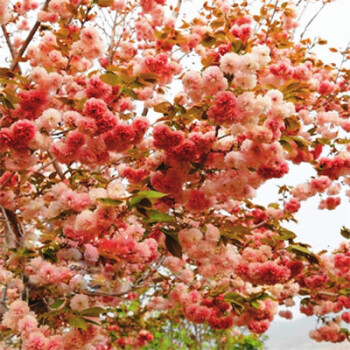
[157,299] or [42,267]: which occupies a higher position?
[157,299]

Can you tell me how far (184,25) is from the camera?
8.46 ft

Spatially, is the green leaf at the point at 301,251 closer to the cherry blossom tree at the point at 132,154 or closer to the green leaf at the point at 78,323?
the cherry blossom tree at the point at 132,154

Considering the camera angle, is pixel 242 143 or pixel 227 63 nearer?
pixel 227 63

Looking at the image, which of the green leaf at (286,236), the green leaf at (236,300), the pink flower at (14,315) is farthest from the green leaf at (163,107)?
the green leaf at (236,300)

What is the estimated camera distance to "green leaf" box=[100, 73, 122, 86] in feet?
6.61

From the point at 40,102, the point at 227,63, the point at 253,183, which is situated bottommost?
the point at 253,183

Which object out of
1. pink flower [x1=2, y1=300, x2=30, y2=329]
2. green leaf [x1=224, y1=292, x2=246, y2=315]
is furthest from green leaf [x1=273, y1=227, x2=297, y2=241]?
pink flower [x1=2, y1=300, x2=30, y2=329]

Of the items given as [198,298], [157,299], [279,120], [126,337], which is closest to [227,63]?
[279,120]

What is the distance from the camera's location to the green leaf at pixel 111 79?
79.3 inches

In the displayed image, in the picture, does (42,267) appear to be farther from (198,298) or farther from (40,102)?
(198,298)

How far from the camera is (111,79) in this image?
2.03m

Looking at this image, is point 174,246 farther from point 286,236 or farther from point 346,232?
point 346,232

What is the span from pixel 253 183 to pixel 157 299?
382 cm

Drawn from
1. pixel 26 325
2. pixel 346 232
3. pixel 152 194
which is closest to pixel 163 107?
pixel 152 194
